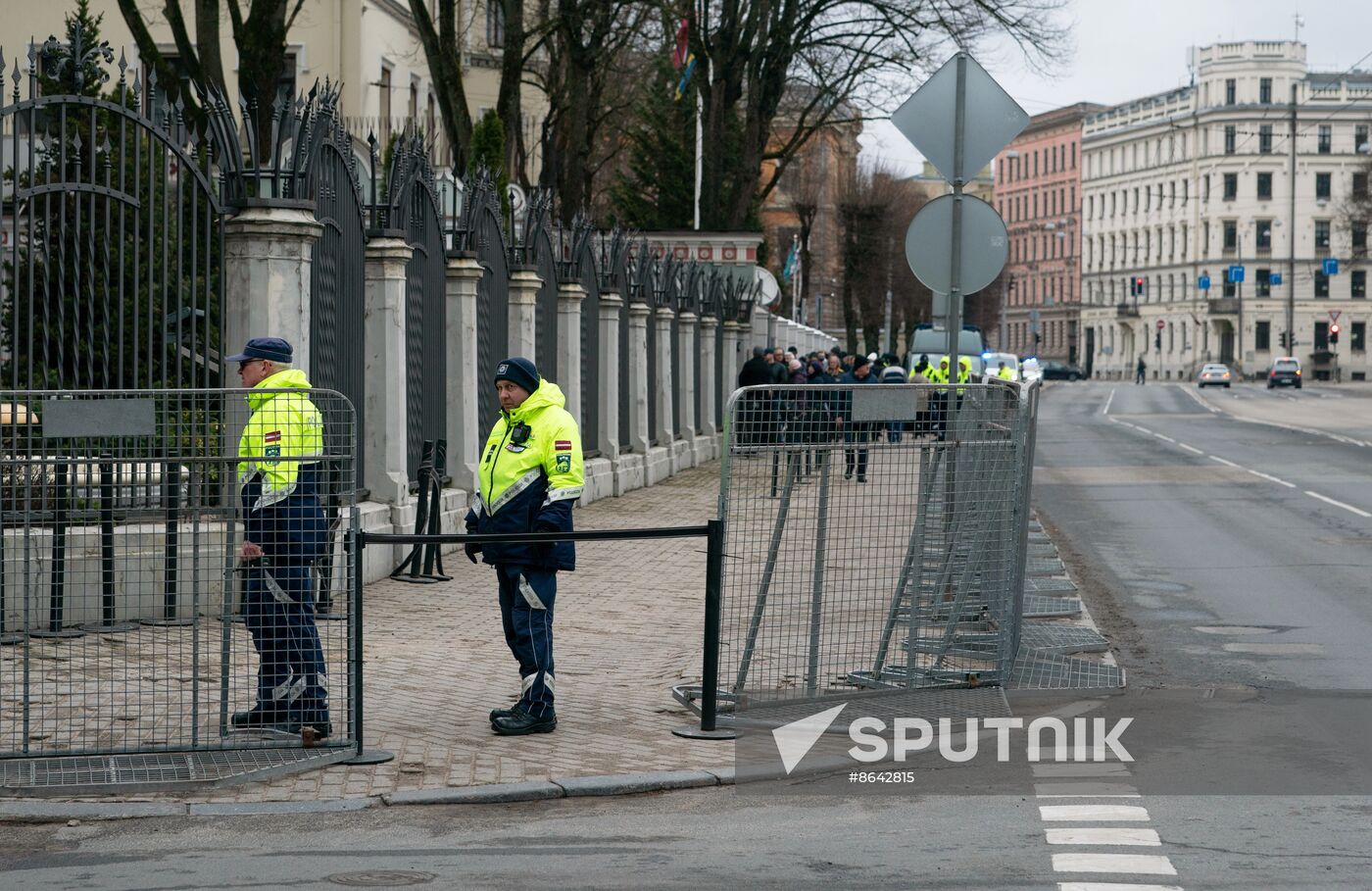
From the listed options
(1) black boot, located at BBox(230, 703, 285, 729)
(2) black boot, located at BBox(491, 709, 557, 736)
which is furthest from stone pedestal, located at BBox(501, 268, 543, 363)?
(1) black boot, located at BBox(230, 703, 285, 729)

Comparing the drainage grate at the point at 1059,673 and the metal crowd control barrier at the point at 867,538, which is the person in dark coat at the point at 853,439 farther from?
the drainage grate at the point at 1059,673

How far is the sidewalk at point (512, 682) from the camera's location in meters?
8.11

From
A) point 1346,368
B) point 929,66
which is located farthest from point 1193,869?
point 1346,368

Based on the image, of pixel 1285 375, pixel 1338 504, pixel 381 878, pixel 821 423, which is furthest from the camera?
pixel 1285 375

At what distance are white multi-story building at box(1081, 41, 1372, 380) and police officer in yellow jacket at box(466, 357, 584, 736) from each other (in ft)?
403

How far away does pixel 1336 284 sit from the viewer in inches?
5236

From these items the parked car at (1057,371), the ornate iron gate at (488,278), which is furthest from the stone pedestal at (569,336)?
the parked car at (1057,371)

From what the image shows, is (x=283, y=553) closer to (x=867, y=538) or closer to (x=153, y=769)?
(x=153, y=769)

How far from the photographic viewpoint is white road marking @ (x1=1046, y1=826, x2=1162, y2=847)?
22.6ft

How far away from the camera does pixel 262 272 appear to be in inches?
511

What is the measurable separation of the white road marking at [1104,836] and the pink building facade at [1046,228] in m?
147

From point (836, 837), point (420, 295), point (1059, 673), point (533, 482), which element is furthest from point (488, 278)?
point (836, 837)

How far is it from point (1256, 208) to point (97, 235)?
130 metres

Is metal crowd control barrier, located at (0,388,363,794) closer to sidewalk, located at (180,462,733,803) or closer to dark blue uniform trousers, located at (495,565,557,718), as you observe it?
sidewalk, located at (180,462,733,803)
